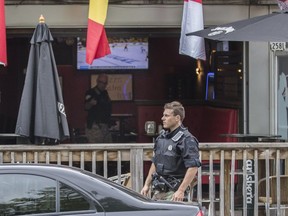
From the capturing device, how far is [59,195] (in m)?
5.14

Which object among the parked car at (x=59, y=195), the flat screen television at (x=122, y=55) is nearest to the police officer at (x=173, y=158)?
the parked car at (x=59, y=195)

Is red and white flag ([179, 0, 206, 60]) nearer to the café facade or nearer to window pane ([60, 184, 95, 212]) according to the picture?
the café facade

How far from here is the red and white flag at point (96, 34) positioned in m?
9.19

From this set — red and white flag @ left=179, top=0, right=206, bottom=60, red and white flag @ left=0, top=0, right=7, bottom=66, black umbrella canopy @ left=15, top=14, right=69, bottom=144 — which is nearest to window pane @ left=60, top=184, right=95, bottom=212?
black umbrella canopy @ left=15, top=14, right=69, bottom=144

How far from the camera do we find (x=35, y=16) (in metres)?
10.4

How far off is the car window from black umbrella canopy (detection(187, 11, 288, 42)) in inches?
145

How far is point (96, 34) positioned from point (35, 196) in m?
4.46

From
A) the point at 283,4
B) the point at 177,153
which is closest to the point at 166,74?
the point at 283,4

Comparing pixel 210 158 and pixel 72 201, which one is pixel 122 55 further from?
pixel 72 201

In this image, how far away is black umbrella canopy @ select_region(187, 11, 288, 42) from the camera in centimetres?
790

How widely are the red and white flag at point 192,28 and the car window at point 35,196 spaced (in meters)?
4.88

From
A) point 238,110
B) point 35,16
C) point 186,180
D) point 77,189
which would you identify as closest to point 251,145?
point 186,180

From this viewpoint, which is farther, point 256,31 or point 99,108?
point 99,108

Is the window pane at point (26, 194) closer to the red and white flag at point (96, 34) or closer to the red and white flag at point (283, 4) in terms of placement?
the red and white flag at point (96, 34)
